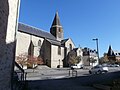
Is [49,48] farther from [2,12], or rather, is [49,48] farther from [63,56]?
[2,12]

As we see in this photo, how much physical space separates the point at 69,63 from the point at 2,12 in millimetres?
50160

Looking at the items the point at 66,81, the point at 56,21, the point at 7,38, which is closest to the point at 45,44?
the point at 56,21

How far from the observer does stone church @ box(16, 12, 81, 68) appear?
45750 millimetres

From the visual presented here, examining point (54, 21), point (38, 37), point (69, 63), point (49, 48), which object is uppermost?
point (54, 21)

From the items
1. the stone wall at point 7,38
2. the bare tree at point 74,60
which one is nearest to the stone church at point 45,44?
the bare tree at point 74,60

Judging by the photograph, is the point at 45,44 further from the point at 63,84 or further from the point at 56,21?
the point at 63,84

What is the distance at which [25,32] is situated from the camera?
152 ft

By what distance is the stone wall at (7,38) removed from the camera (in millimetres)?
6996

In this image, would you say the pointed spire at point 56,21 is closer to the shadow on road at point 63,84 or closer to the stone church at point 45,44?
the stone church at point 45,44

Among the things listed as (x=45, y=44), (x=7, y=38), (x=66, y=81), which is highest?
(x=45, y=44)

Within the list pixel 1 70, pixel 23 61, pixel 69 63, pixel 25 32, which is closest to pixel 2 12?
pixel 1 70

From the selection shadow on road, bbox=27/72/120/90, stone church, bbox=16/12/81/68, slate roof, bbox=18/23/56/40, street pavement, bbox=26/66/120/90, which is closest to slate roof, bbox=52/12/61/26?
stone church, bbox=16/12/81/68

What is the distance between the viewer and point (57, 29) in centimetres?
6169

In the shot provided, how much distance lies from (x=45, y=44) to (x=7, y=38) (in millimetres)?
45151
